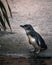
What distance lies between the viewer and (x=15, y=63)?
398cm

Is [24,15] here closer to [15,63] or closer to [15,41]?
[15,41]

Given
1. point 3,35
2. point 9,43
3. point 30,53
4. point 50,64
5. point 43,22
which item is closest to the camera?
point 50,64

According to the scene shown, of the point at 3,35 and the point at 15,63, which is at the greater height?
the point at 15,63

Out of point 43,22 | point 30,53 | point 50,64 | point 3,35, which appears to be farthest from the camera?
point 43,22

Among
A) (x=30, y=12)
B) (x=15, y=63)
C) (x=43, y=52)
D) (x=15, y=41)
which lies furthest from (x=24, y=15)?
(x=15, y=63)

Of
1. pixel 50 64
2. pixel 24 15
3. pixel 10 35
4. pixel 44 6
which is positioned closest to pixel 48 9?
pixel 44 6

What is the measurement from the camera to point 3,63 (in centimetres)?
395

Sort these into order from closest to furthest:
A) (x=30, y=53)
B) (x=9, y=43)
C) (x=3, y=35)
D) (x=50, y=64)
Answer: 1. (x=50, y=64)
2. (x=30, y=53)
3. (x=9, y=43)
4. (x=3, y=35)

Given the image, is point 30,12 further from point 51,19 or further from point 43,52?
point 43,52

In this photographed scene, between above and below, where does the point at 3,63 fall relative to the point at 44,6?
above

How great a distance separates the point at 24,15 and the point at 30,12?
0.19 metres

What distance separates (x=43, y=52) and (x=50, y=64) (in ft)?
3.72

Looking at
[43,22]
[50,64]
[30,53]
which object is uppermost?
[50,64]

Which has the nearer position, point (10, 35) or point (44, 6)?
point (10, 35)
